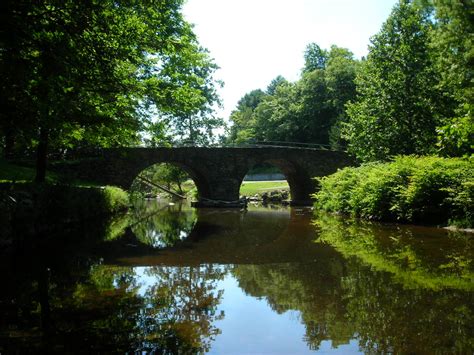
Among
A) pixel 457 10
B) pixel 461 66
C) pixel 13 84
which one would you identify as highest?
pixel 457 10

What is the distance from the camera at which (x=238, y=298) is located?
574 cm

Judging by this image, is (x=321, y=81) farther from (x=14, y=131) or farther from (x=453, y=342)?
(x=453, y=342)

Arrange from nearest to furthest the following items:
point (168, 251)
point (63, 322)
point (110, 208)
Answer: point (63, 322) < point (168, 251) < point (110, 208)

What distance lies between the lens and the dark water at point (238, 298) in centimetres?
406

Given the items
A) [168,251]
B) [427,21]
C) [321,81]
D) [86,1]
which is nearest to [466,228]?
[168,251]

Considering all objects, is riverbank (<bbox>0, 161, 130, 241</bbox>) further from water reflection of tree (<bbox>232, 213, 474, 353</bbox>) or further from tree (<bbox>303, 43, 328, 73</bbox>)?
tree (<bbox>303, 43, 328, 73</bbox>)

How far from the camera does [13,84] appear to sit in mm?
7723

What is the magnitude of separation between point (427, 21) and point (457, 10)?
718 cm

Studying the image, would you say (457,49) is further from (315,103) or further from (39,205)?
(315,103)

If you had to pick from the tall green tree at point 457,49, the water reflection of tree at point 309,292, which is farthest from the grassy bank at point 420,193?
the water reflection of tree at point 309,292

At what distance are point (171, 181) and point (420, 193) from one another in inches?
1350

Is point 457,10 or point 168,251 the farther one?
point 457,10

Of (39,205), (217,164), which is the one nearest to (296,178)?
(217,164)

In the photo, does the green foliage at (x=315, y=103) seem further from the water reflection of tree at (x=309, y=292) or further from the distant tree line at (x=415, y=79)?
the water reflection of tree at (x=309, y=292)
